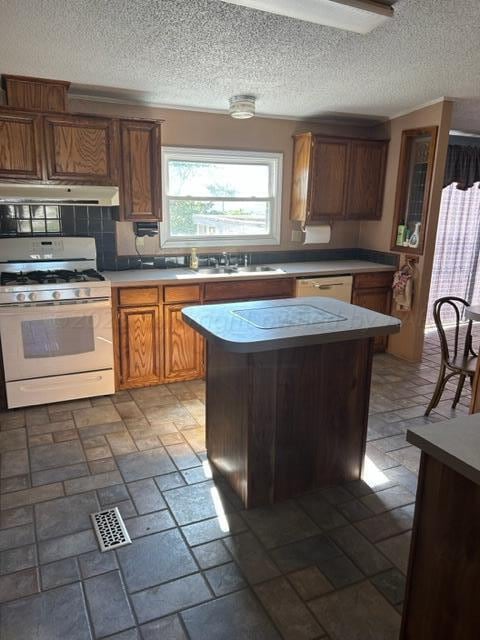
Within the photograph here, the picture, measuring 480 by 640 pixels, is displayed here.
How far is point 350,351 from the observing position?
2.43 metres

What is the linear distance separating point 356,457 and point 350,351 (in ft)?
2.03

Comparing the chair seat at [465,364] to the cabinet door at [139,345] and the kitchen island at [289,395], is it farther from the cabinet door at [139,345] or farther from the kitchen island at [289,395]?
the cabinet door at [139,345]

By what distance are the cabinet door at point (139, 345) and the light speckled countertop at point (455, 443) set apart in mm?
2752

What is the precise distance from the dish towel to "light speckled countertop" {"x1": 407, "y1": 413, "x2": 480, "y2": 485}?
319cm

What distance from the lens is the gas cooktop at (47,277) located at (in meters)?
3.38

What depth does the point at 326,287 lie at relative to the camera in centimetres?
442

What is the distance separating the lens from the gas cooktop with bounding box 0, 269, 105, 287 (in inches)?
133

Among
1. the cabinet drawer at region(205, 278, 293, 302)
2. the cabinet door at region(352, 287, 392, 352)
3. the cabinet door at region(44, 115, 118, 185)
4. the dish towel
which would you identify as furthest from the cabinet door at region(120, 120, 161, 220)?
the dish towel

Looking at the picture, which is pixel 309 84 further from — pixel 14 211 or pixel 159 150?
pixel 14 211

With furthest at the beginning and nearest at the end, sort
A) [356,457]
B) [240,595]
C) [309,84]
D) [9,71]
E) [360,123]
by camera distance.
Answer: [360,123] → [309,84] → [9,71] → [356,457] → [240,595]

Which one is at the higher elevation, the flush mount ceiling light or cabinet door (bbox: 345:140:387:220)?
the flush mount ceiling light

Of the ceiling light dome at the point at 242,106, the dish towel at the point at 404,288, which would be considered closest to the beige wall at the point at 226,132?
the ceiling light dome at the point at 242,106

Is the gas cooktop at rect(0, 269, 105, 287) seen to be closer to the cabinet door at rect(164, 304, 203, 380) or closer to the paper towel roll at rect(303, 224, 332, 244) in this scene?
the cabinet door at rect(164, 304, 203, 380)

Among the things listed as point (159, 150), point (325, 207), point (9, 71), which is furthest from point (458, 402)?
point (9, 71)
